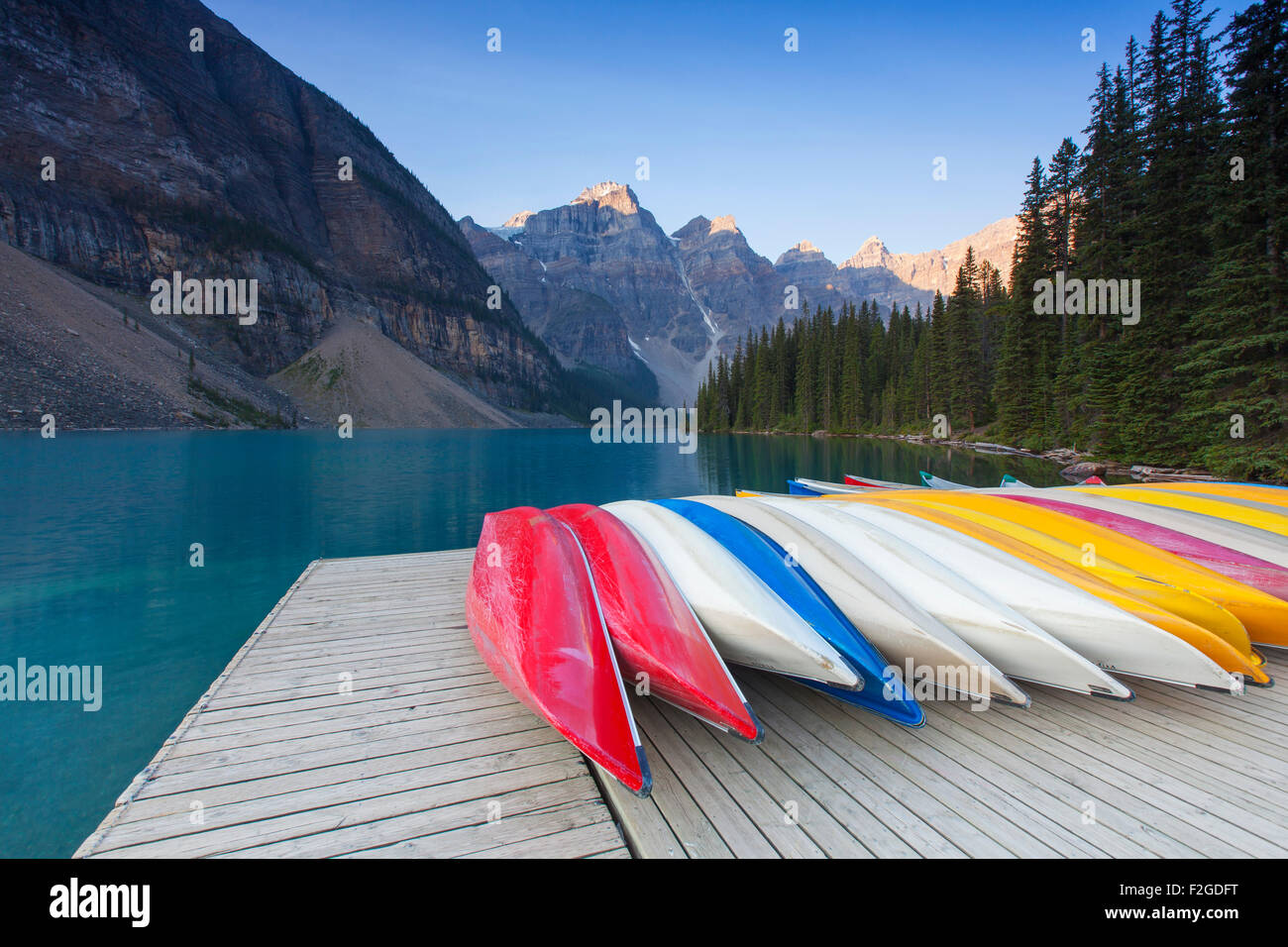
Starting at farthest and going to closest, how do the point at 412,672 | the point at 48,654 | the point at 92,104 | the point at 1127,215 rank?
the point at 92,104 < the point at 1127,215 < the point at 48,654 < the point at 412,672

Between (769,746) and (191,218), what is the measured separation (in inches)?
4672

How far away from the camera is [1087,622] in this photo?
336 centimetres

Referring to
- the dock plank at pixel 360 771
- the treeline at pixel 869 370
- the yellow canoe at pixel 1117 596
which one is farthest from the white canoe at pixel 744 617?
the treeline at pixel 869 370

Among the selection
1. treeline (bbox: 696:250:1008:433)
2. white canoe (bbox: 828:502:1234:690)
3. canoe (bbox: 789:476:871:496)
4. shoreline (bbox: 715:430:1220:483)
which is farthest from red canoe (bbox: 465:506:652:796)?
treeline (bbox: 696:250:1008:433)

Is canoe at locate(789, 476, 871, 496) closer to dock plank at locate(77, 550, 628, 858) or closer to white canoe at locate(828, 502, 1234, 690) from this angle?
white canoe at locate(828, 502, 1234, 690)

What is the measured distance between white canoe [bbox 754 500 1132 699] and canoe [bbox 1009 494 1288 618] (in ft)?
6.43

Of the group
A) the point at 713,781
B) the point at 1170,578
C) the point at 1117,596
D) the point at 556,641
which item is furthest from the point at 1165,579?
the point at 556,641

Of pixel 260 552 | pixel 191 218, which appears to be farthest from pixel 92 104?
pixel 260 552

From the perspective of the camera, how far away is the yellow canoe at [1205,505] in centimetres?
501

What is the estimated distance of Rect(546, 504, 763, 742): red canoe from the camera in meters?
2.74

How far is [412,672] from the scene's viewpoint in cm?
397
